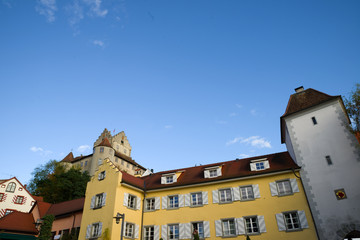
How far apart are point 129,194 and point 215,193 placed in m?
10.0

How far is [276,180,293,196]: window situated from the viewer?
26484 mm

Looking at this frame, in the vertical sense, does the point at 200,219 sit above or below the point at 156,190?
below

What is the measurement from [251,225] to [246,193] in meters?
3.29

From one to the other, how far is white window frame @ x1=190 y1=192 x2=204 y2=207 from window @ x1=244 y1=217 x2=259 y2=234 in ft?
17.5

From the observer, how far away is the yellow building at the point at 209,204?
25.6 metres

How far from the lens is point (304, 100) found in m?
30.3

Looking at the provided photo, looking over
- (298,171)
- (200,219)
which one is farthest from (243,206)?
(298,171)

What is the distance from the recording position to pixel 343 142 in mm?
25375

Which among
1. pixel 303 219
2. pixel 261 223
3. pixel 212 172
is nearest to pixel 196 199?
pixel 212 172

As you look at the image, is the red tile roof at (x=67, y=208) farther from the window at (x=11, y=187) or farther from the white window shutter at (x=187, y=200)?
the window at (x=11, y=187)

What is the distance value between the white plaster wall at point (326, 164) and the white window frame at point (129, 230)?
1868 cm

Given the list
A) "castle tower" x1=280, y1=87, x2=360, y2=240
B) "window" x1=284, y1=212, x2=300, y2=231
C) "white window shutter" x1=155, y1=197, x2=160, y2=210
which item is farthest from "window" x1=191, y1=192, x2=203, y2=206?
"castle tower" x1=280, y1=87, x2=360, y2=240

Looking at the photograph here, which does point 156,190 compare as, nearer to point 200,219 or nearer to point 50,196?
point 200,219

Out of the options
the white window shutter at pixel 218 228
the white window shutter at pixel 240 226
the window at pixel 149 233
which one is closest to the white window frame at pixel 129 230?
the window at pixel 149 233
